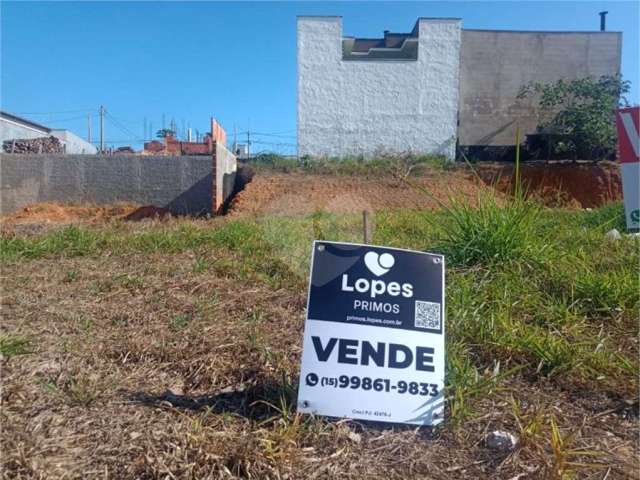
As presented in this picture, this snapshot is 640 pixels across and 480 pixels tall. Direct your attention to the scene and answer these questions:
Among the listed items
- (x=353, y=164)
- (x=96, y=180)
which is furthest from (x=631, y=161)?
(x=96, y=180)

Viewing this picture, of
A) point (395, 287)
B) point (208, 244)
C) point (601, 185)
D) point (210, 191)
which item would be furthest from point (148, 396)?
point (601, 185)

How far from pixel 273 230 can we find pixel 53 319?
3738mm

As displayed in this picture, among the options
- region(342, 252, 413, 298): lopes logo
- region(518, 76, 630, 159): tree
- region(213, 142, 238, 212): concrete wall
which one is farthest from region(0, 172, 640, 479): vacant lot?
region(518, 76, 630, 159): tree

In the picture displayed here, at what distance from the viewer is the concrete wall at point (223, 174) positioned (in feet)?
45.9

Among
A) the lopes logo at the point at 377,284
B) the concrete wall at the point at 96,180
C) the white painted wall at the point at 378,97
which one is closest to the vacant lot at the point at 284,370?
the lopes logo at the point at 377,284

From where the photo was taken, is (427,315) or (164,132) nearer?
(427,315)

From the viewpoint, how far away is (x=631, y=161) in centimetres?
334

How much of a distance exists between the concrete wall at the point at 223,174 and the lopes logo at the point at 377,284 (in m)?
12.5

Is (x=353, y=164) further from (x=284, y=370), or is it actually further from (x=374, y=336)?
(x=374, y=336)

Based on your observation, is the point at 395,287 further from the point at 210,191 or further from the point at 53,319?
the point at 210,191

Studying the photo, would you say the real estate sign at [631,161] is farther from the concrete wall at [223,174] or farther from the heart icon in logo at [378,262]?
the concrete wall at [223,174]

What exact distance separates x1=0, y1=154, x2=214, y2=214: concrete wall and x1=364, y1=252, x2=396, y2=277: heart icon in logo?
13299 millimetres

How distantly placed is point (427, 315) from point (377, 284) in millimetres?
222

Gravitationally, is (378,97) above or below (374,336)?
above
